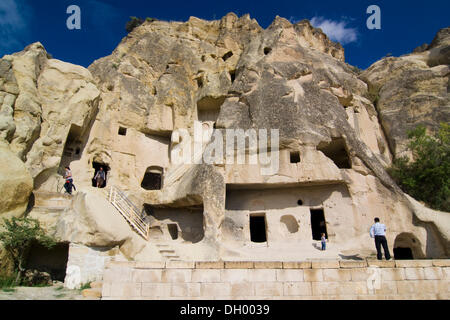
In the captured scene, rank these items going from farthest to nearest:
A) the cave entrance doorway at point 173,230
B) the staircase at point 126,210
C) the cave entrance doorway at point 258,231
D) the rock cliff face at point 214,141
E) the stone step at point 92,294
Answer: the cave entrance doorway at point 258,231 < the cave entrance doorway at point 173,230 < the rock cliff face at point 214,141 < the staircase at point 126,210 < the stone step at point 92,294

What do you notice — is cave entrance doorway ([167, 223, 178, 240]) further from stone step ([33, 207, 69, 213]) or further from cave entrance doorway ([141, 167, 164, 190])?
stone step ([33, 207, 69, 213])

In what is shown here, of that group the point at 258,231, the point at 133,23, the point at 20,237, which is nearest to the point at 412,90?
the point at 258,231

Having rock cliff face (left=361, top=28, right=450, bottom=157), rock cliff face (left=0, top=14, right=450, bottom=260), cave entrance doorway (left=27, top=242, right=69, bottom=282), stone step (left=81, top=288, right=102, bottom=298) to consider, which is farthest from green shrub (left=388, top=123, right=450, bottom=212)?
cave entrance doorway (left=27, top=242, right=69, bottom=282)

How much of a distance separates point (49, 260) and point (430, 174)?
638 inches

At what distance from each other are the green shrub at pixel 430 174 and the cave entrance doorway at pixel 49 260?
14925 millimetres

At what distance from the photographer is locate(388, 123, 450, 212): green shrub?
1388 cm

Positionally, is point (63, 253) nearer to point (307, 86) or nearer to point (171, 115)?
point (171, 115)

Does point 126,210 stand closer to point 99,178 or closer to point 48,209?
point 48,209

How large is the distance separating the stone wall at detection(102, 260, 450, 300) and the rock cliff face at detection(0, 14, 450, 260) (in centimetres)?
369

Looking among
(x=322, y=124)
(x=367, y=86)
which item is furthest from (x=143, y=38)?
(x=367, y=86)

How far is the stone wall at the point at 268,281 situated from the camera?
669 centimetres

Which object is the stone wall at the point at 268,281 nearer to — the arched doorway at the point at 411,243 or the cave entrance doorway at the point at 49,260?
the arched doorway at the point at 411,243

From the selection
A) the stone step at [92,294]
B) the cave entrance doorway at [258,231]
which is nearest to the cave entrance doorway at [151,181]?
the cave entrance doorway at [258,231]

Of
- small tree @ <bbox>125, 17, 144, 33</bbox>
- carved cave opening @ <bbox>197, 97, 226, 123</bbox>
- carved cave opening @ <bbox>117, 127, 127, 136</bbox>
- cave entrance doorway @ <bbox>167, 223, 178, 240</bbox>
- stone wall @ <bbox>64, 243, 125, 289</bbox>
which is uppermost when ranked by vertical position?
small tree @ <bbox>125, 17, 144, 33</bbox>
